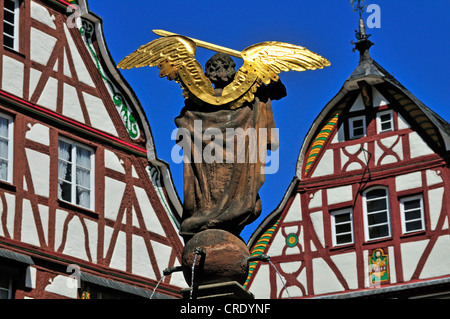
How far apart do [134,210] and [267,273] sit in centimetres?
389

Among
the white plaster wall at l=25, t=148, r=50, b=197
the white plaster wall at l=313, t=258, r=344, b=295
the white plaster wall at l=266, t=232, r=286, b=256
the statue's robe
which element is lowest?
the statue's robe

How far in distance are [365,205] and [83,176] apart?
5.57 metres

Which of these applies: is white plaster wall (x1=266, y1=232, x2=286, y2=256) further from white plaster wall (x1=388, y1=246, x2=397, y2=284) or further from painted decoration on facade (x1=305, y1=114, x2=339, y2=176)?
white plaster wall (x1=388, y1=246, x2=397, y2=284)

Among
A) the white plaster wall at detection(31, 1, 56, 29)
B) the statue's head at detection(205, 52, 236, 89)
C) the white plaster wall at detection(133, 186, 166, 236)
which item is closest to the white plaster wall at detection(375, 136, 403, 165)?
the white plaster wall at detection(133, 186, 166, 236)

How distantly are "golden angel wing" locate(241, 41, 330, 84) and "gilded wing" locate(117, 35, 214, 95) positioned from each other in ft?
1.33

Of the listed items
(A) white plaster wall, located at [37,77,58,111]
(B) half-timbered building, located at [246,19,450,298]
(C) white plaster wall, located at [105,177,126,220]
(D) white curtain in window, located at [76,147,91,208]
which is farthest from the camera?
(B) half-timbered building, located at [246,19,450,298]

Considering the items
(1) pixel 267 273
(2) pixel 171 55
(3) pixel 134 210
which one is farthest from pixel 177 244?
(2) pixel 171 55

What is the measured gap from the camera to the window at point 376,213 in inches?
818

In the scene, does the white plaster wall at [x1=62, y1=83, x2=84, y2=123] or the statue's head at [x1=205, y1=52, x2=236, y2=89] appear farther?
the white plaster wall at [x1=62, y1=83, x2=84, y2=123]

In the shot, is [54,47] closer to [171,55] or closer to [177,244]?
[177,244]

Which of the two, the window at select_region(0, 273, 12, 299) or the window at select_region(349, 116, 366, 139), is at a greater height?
the window at select_region(349, 116, 366, 139)

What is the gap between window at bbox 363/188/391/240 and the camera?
20.8 meters

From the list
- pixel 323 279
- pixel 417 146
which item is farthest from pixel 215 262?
pixel 417 146

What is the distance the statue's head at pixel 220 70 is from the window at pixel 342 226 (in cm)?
1120
